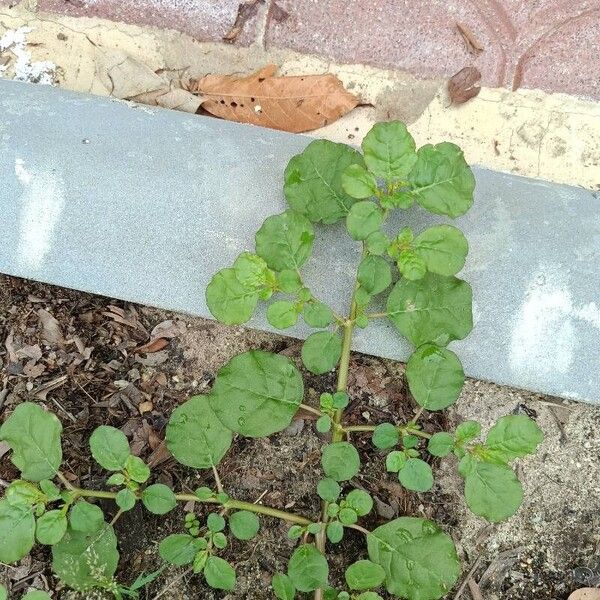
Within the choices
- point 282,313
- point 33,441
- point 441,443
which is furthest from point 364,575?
point 33,441

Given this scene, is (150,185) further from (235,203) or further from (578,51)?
(578,51)

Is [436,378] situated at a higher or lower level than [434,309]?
lower

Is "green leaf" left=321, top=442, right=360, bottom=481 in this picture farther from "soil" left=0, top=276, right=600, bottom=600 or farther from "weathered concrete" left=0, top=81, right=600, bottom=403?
Answer: "weathered concrete" left=0, top=81, right=600, bottom=403

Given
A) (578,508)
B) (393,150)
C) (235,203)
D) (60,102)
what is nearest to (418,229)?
(393,150)

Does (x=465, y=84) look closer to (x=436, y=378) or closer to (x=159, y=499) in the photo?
(x=436, y=378)

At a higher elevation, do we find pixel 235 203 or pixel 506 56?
pixel 506 56

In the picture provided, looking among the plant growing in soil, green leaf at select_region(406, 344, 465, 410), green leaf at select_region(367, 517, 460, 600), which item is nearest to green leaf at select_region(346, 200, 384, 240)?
the plant growing in soil

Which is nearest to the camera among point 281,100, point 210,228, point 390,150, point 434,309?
point 390,150
